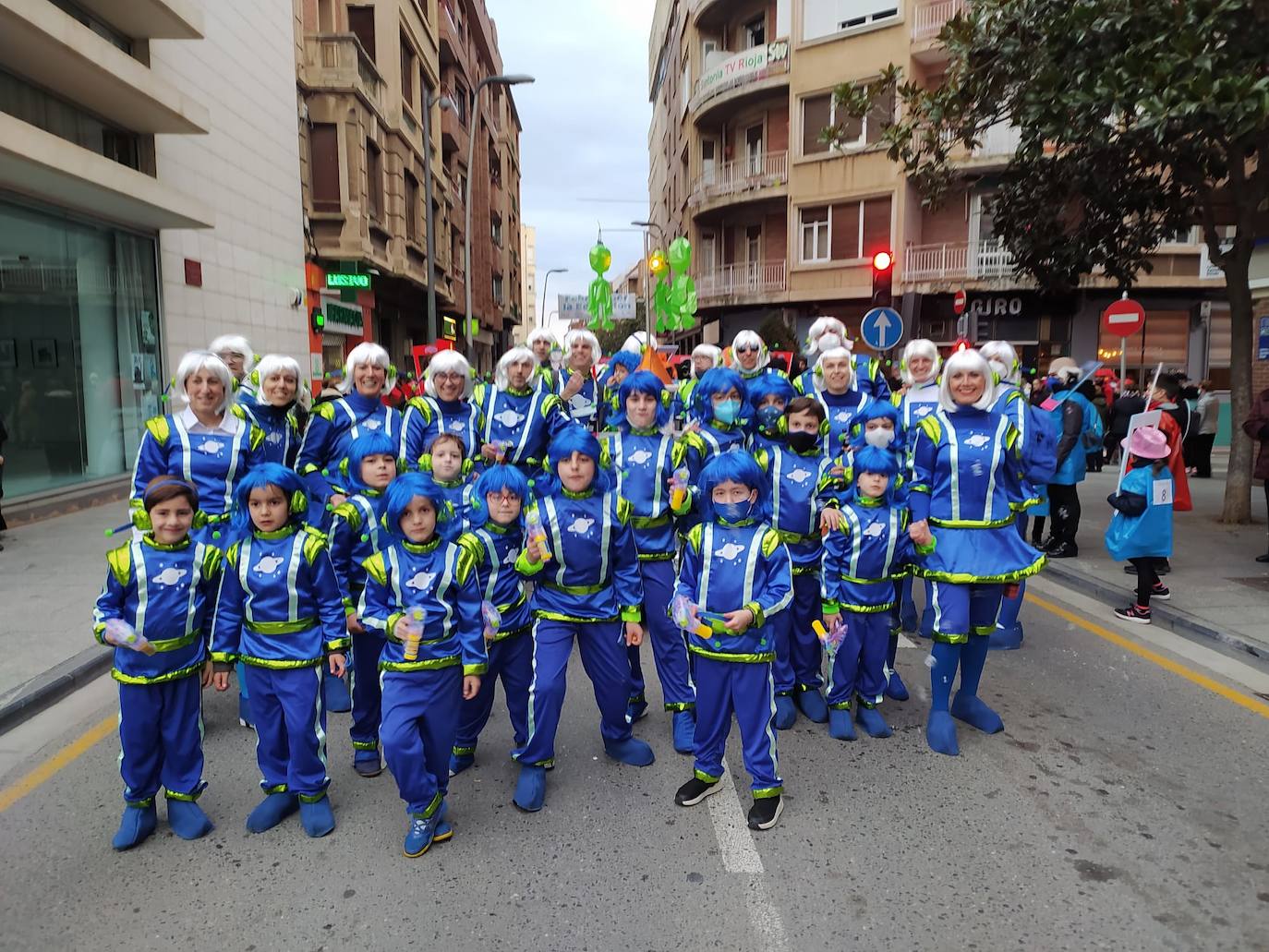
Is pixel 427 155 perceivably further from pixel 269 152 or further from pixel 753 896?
pixel 753 896

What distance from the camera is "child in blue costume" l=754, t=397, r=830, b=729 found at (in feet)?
15.3

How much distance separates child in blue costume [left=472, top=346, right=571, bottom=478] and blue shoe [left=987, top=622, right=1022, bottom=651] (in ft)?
11.1

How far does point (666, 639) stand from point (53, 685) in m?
3.72

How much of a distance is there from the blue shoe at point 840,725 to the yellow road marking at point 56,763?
3.87m

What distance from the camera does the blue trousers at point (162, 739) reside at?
3457mm

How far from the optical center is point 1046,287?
11.3 meters

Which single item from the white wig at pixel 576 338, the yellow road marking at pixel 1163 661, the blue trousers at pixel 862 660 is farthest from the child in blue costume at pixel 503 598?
the yellow road marking at pixel 1163 661

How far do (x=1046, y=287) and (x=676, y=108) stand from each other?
28667mm

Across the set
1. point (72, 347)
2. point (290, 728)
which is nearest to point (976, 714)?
point (290, 728)

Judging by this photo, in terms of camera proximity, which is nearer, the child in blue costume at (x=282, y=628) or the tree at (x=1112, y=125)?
the child in blue costume at (x=282, y=628)

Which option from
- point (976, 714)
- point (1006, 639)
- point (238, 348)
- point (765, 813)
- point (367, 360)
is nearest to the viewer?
point (765, 813)

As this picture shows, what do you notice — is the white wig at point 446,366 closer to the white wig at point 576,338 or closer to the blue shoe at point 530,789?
the white wig at point 576,338

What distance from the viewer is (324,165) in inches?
758

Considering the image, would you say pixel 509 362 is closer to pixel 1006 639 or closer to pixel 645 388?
pixel 645 388
